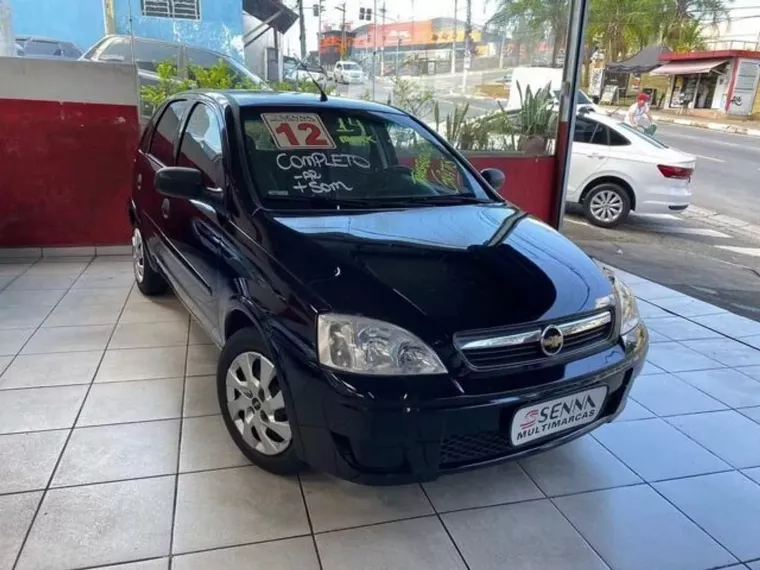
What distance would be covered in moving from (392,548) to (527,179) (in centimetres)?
433

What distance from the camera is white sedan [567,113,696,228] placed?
277 inches

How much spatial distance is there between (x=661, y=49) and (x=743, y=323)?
109 ft

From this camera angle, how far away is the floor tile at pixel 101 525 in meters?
1.80

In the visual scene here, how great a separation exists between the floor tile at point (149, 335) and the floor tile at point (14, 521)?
1.29 meters

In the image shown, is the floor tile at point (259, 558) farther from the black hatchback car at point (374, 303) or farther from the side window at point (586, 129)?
the side window at point (586, 129)

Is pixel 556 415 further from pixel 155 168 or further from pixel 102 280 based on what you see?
pixel 102 280

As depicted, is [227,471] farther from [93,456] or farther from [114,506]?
[93,456]

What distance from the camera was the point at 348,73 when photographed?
18.6 feet

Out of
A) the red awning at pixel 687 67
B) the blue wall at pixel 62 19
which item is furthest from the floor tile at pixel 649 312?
the red awning at pixel 687 67

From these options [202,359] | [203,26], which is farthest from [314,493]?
[203,26]

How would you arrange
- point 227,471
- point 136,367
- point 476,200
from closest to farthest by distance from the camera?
point 227,471 → point 476,200 → point 136,367

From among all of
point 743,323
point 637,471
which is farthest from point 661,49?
point 637,471

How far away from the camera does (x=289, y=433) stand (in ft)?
6.72

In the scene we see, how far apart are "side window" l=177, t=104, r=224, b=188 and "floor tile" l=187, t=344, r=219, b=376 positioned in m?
0.99
